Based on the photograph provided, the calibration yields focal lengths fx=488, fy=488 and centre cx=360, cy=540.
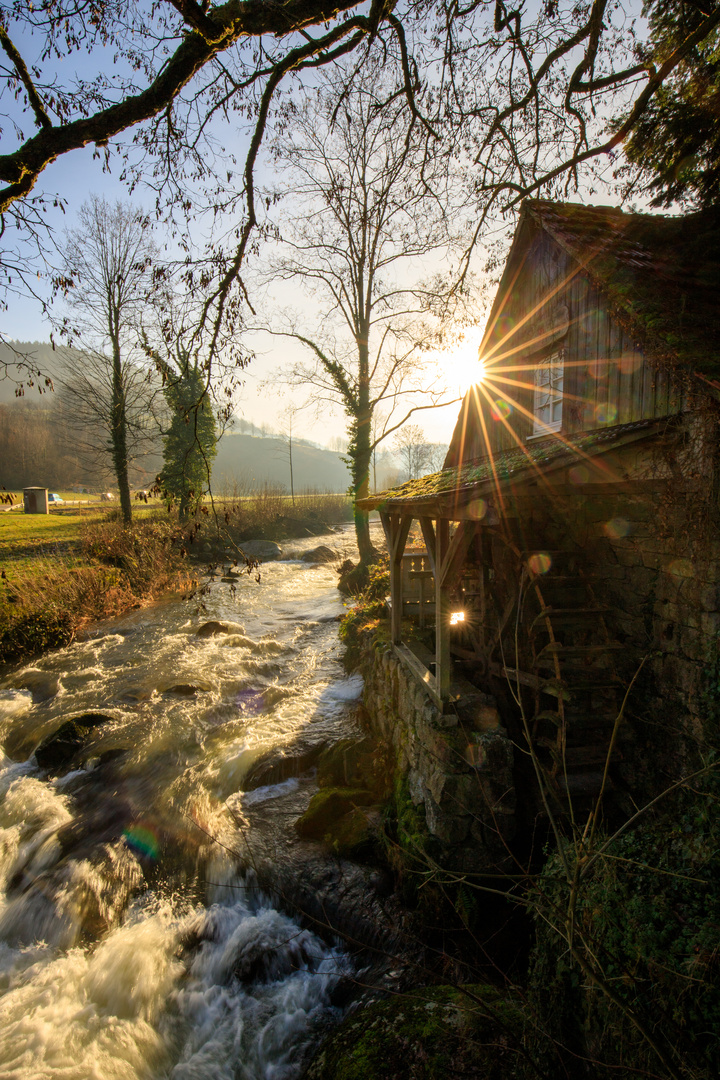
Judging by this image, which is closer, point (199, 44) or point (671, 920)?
point (671, 920)

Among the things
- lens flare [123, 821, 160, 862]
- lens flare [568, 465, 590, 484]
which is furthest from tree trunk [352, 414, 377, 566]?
lens flare [568, 465, 590, 484]

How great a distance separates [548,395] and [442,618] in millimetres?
3619

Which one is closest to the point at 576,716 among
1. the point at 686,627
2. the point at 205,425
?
the point at 686,627

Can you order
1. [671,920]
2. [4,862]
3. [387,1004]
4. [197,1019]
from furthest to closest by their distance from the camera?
[4,862], [197,1019], [387,1004], [671,920]

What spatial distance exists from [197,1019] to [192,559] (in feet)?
59.3

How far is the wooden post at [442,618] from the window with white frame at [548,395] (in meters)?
2.31

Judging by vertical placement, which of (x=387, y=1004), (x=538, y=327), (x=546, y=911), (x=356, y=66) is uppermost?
(x=356, y=66)

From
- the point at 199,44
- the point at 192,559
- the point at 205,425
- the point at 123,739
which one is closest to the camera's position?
the point at 199,44

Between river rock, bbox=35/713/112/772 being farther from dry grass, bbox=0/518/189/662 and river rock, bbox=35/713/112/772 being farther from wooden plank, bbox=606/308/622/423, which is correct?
wooden plank, bbox=606/308/622/423

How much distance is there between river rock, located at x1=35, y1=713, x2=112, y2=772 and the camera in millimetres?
7480

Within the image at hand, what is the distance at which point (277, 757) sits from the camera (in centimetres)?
741

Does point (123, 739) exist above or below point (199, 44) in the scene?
below

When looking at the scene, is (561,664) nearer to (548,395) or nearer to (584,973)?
(584,973)

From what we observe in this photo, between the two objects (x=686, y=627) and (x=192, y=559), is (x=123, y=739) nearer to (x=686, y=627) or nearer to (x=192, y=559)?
(x=686, y=627)
